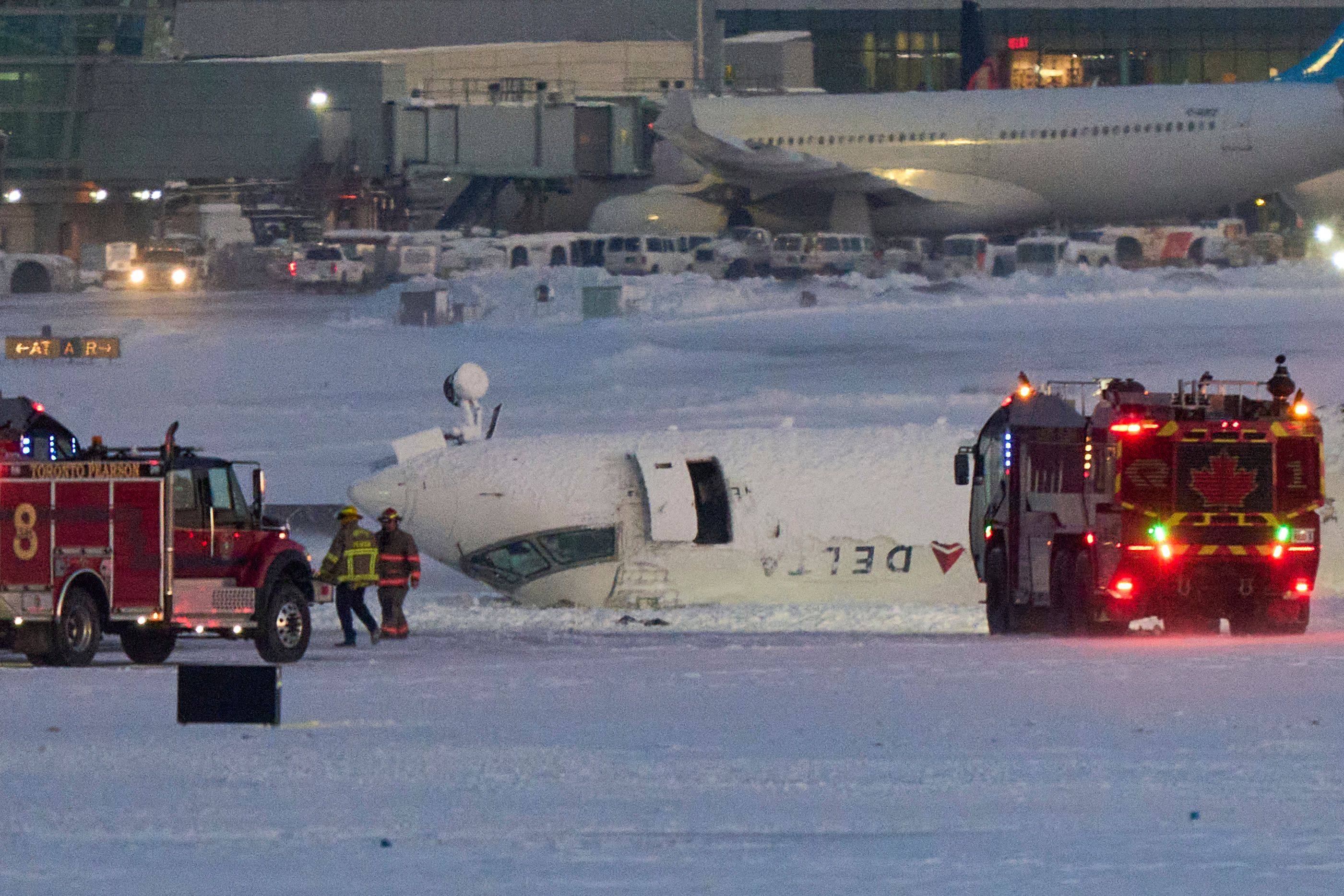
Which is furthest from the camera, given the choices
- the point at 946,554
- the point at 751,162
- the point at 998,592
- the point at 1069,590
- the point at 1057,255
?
the point at 751,162

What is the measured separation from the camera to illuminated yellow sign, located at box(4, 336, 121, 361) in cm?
4572

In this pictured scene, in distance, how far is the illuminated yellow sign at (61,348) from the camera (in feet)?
150

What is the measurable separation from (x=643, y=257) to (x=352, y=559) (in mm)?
44150

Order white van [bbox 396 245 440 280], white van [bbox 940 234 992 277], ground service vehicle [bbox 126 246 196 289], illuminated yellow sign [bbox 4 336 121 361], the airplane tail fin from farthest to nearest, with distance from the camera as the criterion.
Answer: ground service vehicle [bbox 126 246 196 289] → the airplane tail fin → white van [bbox 396 245 440 280] → white van [bbox 940 234 992 277] → illuminated yellow sign [bbox 4 336 121 361]

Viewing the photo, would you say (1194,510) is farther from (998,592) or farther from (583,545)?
(583,545)

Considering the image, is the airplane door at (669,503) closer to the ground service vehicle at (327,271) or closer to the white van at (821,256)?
the white van at (821,256)

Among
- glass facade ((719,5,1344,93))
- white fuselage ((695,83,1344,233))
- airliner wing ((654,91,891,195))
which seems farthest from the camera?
glass facade ((719,5,1344,93))

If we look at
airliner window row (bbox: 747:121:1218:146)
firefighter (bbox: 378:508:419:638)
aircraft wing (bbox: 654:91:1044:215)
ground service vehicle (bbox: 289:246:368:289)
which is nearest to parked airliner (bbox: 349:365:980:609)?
firefighter (bbox: 378:508:419:638)

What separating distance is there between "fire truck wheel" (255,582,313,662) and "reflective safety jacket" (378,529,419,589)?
4.52ft

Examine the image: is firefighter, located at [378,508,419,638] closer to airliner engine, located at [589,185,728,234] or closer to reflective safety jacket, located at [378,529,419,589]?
reflective safety jacket, located at [378,529,419,589]

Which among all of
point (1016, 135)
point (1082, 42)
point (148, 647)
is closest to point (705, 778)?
point (148, 647)

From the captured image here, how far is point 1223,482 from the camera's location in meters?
18.8

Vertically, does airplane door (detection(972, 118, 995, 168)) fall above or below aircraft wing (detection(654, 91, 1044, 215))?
above

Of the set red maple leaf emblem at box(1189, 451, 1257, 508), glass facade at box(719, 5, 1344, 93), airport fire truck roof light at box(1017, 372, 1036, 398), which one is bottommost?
red maple leaf emblem at box(1189, 451, 1257, 508)
